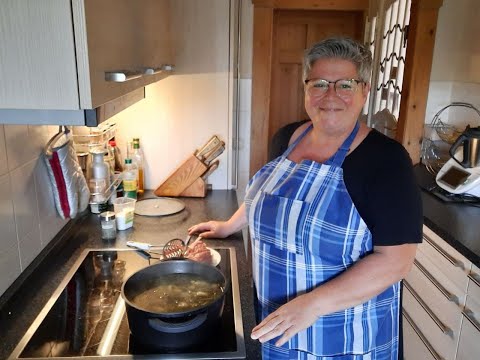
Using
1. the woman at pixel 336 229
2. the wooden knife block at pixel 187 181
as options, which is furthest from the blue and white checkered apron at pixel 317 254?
the wooden knife block at pixel 187 181

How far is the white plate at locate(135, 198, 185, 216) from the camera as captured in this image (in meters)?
1.73

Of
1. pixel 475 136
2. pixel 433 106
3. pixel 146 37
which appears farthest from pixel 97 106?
pixel 433 106

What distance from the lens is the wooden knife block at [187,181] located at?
1918 mm

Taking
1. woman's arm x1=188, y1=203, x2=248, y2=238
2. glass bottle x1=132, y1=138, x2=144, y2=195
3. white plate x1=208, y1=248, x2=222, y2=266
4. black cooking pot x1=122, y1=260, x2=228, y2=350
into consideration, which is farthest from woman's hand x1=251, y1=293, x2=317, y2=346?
glass bottle x1=132, y1=138, x2=144, y2=195

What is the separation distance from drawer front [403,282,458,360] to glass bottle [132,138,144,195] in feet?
4.18

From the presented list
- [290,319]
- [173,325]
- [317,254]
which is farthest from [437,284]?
[173,325]

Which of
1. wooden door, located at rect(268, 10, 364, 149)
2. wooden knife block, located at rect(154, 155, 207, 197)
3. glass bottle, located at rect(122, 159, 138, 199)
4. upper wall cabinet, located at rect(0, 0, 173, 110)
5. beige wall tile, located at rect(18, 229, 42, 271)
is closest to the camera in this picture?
upper wall cabinet, located at rect(0, 0, 173, 110)

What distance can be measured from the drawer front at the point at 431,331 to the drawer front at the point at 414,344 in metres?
0.02

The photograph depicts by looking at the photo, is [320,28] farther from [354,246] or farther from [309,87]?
[354,246]

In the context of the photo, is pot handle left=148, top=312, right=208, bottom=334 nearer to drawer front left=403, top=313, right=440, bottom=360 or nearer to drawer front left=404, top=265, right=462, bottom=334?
drawer front left=404, top=265, right=462, bottom=334

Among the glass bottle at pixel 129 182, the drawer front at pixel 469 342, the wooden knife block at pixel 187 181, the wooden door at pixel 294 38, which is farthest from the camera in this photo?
the wooden door at pixel 294 38

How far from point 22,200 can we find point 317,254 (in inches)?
30.4

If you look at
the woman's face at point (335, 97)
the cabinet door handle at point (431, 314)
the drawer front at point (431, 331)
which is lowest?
the drawer front at point (431, 331)

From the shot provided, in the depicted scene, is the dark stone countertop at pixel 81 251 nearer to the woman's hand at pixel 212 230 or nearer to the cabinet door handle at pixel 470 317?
the woman's hand at pixel 212 230
